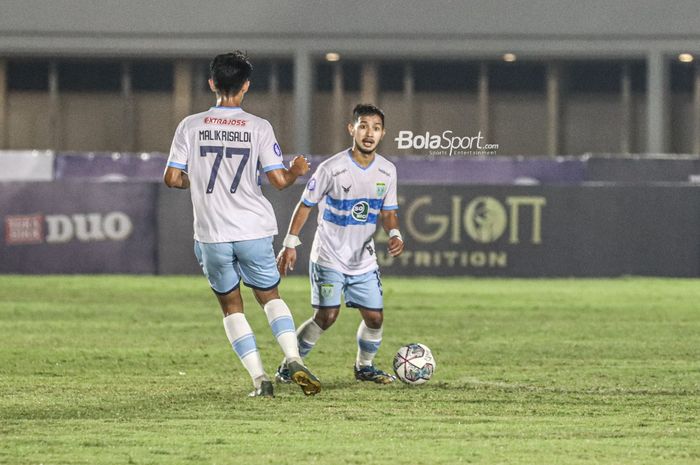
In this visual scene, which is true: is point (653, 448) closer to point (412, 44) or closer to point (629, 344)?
point (629, 344)

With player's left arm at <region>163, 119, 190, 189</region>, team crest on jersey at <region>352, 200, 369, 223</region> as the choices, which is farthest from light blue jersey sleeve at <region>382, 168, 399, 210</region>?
player's left arm at <region>163, 119, 190, 189</region>

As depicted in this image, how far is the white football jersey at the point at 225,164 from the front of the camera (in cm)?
932

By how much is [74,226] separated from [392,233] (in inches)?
497

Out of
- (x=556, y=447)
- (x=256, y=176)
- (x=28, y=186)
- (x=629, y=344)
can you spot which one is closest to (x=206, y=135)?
(x=256, y=176)

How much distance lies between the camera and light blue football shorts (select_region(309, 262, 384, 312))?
10.4 meters

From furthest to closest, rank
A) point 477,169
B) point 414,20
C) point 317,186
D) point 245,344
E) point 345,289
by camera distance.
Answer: point 414,20
point 477,169
point 345,289
point 317,186
point 245,344

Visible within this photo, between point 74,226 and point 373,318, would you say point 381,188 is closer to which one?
point 373,318

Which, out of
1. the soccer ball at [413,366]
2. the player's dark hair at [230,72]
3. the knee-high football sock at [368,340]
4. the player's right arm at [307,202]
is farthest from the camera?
the knee-high football sock at [368,340]

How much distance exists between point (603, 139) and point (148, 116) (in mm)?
9518

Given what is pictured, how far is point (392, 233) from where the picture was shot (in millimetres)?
10438

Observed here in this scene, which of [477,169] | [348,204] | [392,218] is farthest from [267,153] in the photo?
[477,169]

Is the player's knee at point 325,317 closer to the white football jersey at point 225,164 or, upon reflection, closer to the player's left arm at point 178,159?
the white football jersey at point 225,164

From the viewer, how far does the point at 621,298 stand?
19125 mm

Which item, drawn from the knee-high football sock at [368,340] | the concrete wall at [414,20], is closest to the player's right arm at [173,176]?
the knee-high football sock at [368,340]
